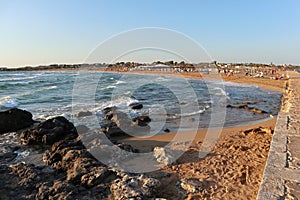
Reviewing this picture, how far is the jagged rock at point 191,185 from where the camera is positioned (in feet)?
14.3

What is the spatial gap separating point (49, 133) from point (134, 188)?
4.63m

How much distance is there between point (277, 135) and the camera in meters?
5.95

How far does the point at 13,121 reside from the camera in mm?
9406

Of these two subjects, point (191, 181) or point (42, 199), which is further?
point (191, 181)

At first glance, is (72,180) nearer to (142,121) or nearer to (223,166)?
(223,166)

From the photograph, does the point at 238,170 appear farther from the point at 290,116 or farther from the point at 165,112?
the point at 165,112

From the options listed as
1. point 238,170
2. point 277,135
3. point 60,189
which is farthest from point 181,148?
point 60,189

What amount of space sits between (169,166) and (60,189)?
2.41 metres

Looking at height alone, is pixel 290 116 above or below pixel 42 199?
above

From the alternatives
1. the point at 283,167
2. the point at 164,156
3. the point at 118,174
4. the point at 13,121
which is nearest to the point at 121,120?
the point at 164,156

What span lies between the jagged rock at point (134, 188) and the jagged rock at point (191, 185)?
516 mm

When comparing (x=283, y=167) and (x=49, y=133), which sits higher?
(x=283, y=167)

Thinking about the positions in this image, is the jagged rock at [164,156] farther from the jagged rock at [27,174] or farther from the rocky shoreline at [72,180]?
the jagged rock at [27,174]

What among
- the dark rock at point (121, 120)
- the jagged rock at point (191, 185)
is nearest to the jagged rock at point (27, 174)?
the jagged rock at point (191, 185)
